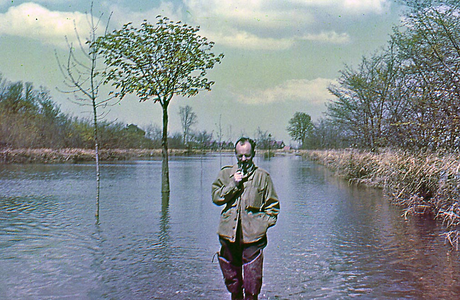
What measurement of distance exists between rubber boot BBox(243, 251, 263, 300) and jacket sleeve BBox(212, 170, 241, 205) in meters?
0.61

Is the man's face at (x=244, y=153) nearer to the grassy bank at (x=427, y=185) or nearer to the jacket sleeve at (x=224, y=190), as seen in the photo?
the jacket sleeve at (x=224, y=190)

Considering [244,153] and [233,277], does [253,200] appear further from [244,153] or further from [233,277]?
[233,277]

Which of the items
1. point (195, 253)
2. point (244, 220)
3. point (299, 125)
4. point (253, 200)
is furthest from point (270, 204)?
point (299, 125)

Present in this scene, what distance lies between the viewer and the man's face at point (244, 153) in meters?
4.41

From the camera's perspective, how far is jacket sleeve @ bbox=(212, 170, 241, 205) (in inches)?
171

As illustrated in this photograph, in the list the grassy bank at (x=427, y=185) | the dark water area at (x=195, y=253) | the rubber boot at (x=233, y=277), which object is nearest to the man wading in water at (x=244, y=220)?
the rubber boot at (x=233, y=277)

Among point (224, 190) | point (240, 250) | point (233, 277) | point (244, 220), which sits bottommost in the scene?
point (233, 277)

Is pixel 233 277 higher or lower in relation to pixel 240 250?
lower

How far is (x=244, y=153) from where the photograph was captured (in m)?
4.41

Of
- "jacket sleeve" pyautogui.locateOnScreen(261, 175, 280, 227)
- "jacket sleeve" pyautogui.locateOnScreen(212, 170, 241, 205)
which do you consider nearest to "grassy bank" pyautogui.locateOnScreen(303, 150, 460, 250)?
"jacket sleeve" pyautogui.locateOnScreen(261, 175, 280, 227)

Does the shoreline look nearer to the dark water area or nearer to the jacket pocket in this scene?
the dark water area

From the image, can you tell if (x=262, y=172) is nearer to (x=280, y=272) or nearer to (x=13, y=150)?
(x=280, y=272)

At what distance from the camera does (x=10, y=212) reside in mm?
12953

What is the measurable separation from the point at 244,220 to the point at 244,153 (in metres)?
0.63
